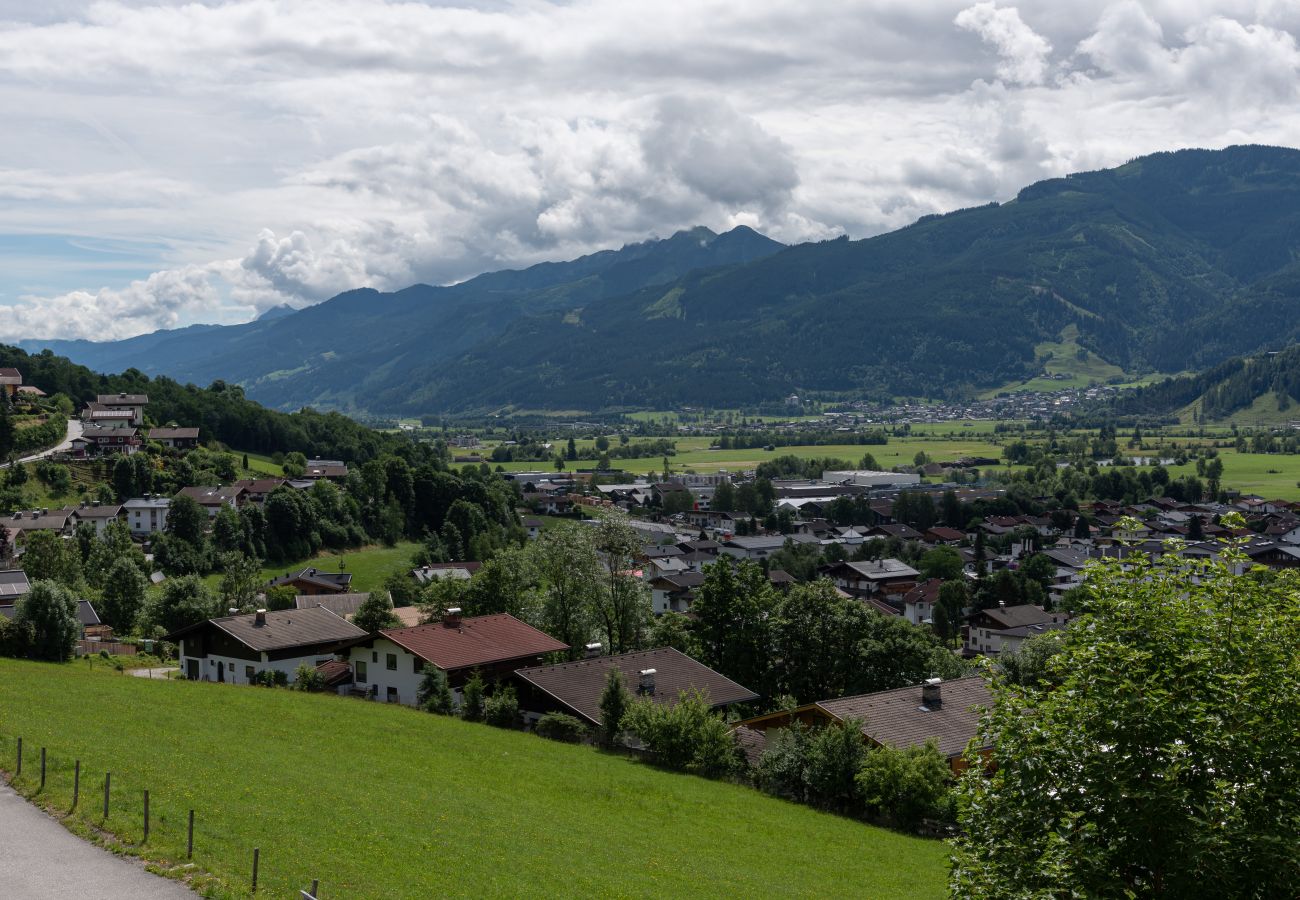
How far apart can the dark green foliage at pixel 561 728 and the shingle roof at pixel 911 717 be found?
8450 mm

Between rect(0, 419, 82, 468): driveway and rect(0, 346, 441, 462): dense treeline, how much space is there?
9729 millimetres

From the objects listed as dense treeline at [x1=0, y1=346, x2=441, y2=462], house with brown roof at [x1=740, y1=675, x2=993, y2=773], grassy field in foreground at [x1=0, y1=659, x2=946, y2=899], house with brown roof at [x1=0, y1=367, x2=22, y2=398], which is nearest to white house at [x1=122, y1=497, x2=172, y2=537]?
house with brown roof at [x1=0, y1=367, x2=22, y2=398]

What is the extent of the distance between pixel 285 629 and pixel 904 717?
2827 centimetres

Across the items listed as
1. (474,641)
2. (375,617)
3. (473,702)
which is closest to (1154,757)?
(473,702)

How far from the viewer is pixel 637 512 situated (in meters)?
168

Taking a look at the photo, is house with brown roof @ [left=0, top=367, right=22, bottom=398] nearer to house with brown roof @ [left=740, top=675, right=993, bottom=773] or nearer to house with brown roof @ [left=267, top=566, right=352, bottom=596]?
house with brown roof @ [left=267, top=566, right=352, bottom=596]

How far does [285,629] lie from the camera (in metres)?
51.6

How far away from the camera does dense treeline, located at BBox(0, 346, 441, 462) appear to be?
458 feet

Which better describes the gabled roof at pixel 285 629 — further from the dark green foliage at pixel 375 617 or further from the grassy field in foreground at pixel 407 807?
the grassy field in foreground at pixel 407 807

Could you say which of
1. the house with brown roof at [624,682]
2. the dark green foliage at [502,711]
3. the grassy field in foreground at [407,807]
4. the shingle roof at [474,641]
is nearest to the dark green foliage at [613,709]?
the house with brown roof at [624,682]

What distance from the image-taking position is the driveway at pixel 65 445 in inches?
4264

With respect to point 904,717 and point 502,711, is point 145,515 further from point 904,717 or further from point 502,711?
point 904,717

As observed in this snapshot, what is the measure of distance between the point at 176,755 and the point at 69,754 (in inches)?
103

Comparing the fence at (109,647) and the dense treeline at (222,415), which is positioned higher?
the dense treeline at (222,415)
